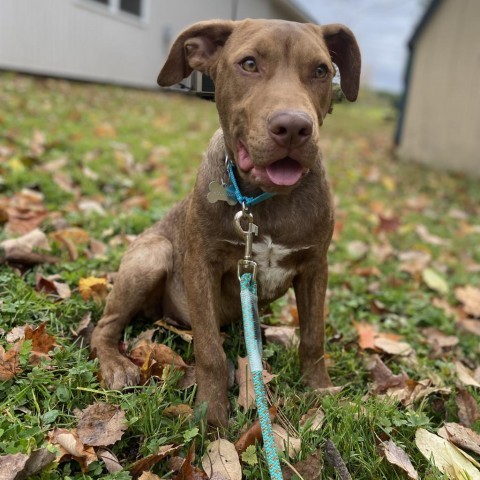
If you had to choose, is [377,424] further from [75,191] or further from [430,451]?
[75,191]

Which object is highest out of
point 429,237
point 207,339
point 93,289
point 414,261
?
point 207,339

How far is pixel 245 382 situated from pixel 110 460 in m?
0.79

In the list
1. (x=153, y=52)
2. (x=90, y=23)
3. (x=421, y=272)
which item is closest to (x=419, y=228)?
(x=421, y=272)

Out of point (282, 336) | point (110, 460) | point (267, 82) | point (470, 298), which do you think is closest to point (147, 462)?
point (110, 460)

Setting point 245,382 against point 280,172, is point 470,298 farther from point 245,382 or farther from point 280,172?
point 280,172

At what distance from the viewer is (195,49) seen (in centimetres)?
276

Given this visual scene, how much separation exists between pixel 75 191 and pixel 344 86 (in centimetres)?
314

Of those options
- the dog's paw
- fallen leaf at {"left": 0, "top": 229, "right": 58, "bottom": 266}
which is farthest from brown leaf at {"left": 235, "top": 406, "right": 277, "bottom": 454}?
fallen leaf at {"left": 0, "top": 229, "right": 58, "bottom": 266}

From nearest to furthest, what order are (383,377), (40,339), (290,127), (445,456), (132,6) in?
(290,127) < (445,456) < (40,339) < (383,377) < (132,6)

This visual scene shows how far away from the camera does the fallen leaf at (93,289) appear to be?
3.32 m

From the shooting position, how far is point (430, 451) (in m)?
2.37

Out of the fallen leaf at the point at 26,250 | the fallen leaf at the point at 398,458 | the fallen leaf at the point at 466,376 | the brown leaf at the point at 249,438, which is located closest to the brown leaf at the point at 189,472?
the brown leaf at the point at 249,438

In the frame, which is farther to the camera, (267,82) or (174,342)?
(174,342)

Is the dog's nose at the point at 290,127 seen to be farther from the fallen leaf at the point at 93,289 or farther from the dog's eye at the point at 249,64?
the fallen leaf at the point at 93,289
